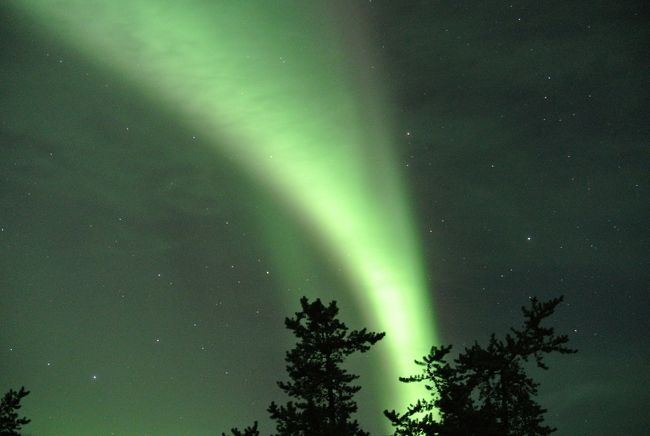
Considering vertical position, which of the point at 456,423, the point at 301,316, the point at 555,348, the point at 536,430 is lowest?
the point at 456,423

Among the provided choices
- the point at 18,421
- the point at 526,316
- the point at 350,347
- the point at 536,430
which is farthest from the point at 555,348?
the point at 18,421

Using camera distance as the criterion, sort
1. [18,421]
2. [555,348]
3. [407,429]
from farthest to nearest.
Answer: [18,421] → [407,429] → [555,348]

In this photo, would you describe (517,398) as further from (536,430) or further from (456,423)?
(456,423)

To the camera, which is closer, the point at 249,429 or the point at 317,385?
the point at 249,429

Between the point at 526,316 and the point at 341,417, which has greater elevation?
the point at 526,316

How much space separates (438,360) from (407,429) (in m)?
2.30

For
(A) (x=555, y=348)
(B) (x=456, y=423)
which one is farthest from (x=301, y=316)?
(A) (x=555, y=348)

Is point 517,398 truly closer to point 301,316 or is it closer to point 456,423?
point 456,423

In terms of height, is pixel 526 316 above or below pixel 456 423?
above

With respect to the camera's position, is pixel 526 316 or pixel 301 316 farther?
pixel 301 316

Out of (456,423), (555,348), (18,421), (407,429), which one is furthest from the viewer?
(18,421)

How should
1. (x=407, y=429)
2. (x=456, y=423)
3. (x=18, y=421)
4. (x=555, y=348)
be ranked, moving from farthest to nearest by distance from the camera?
(x=18, y=421) < (x=407, y=429) < (x=555, y=348) < (x=456, y=423)

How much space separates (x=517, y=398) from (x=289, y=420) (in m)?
6.87

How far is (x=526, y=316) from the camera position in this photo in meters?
16.3
